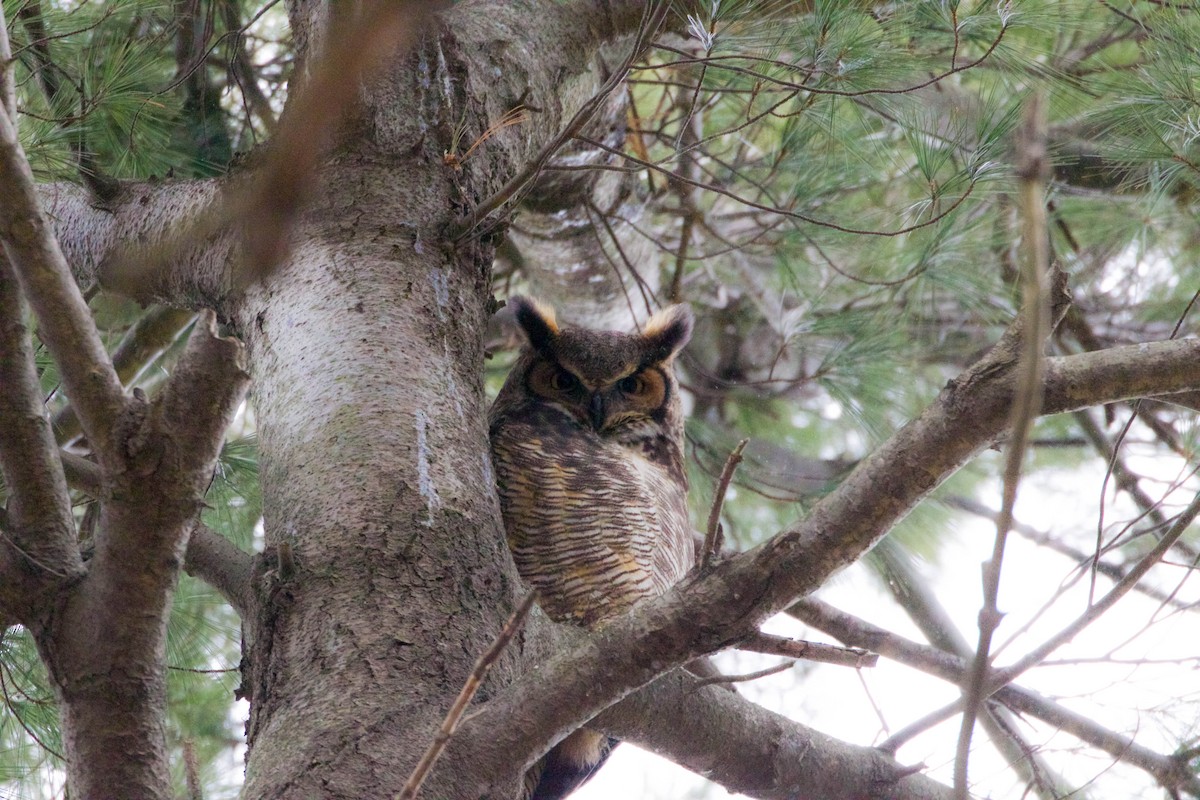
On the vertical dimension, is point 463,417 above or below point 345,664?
above

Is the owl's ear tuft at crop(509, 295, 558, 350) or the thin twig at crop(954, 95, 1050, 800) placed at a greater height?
the owl's ear tuft at crop(509, 295, 558, 350)

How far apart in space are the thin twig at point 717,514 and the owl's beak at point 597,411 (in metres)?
1.31

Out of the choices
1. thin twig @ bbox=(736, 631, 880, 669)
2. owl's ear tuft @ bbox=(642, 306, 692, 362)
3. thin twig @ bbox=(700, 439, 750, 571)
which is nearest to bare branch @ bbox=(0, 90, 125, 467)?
thin twig @ bbox=(700, 439, 750, 571)

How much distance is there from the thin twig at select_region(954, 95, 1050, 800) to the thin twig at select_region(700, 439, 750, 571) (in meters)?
0.25

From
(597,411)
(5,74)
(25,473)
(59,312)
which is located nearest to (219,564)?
(25,473)

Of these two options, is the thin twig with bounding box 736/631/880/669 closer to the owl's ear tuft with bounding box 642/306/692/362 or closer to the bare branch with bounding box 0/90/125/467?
the bare branch with bounding box 0/90/125/467

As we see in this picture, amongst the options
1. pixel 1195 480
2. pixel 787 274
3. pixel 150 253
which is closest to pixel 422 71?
pixel 150 253

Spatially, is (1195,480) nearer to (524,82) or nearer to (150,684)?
(524,82)

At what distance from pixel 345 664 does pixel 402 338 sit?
53cm

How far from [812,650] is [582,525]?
86cm

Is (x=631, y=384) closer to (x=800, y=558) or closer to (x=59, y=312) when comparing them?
(x=800, y=558)

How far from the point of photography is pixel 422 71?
6.22 feet

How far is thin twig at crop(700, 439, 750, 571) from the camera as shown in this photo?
A: 38.3 inches

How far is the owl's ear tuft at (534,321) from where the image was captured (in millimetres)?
2650
